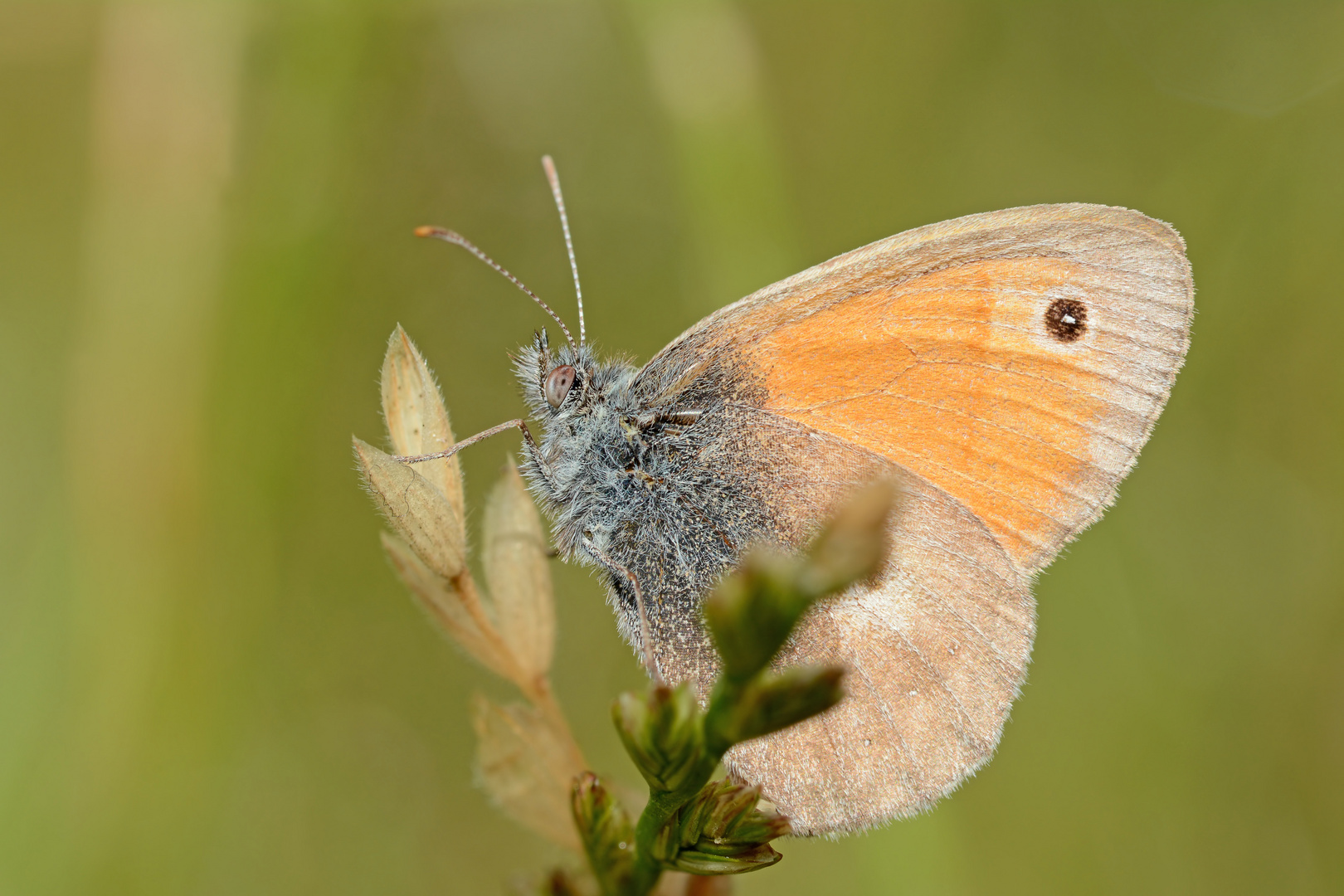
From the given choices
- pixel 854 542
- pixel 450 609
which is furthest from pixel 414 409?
pixel 854 542

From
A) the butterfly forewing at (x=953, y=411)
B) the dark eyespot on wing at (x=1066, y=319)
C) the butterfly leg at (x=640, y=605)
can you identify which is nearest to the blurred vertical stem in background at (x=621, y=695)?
the butterfly leg at (x=640, y=605)

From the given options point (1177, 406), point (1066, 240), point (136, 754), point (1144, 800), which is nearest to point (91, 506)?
point (136, 754)

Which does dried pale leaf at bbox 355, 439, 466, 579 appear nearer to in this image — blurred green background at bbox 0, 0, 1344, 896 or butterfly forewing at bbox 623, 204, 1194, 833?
butterfly forewing at bbox 623, 204, 1194, 833

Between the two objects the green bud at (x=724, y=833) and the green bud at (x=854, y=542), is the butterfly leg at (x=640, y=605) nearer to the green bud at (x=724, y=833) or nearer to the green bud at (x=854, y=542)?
the green bud at (x=724, y=833)

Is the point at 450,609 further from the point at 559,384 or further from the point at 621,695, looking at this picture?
the point at 559,384

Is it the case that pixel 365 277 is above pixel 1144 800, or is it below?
above

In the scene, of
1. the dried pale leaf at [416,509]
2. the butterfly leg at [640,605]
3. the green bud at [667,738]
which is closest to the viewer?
the green bud at [667,738]

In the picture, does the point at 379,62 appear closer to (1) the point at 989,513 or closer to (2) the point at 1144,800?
(1) the point at 989,513
